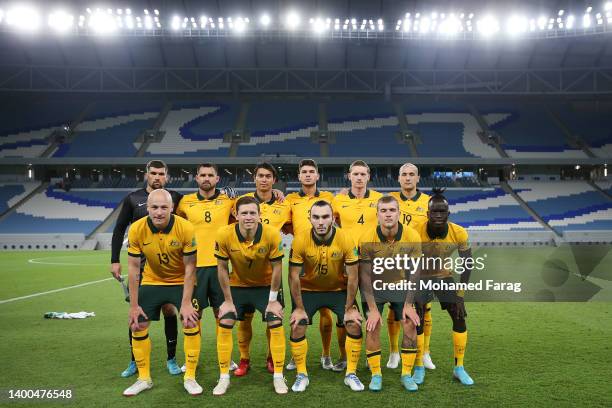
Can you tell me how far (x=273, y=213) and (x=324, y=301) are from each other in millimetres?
1383

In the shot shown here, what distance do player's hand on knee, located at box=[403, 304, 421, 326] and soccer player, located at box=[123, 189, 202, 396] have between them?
7.34 ft

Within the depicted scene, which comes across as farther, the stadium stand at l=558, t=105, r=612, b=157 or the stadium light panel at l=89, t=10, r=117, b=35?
the stadium stand at l=558, t=105, r=612, b=157

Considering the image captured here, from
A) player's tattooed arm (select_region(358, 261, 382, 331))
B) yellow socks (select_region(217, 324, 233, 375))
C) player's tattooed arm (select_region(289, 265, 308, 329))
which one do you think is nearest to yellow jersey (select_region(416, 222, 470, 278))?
player's tattooed arm (select_region(358, 261, 382, 331))

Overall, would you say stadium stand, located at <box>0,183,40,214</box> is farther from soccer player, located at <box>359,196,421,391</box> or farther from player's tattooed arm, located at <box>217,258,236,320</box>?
Answer: soccer player, located at <box>359,196,421,391</box>

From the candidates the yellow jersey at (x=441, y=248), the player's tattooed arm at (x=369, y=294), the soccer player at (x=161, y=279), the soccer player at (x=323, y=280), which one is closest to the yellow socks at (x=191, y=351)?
the soccer player at (x=161, y=279)

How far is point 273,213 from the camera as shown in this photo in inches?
239

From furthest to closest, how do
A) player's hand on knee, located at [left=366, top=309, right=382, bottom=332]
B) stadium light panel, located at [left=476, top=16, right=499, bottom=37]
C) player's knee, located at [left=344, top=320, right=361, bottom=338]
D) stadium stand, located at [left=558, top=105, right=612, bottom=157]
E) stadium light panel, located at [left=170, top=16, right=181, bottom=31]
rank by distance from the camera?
stadium stand, located at [left=558, top=105, right=612, bottom=157]
stadium light panel, located at [left=476, top=16, right=499, bottom=37]
stadium light panel, located at [left=170, top=16, right=181, bottom=31]
player's knee, located at [left=344, top=320, right=361, bottom=338]
player's hand on knee, located at [left=366, top=309, right=382, bottom=332]

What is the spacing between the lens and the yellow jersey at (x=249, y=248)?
514 centimetres

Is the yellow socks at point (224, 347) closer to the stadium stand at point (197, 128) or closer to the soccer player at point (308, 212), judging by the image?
the soccer player at point (308, 212)

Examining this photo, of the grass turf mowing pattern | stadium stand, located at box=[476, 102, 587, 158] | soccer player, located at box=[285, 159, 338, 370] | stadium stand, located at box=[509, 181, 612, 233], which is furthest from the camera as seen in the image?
stadium stand, located at box=[476, 102, 587, 158]

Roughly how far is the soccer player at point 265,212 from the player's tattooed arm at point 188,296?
87 cm

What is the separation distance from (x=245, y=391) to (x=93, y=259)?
18483 mm

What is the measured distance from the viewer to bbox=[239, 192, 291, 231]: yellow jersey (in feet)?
19.9

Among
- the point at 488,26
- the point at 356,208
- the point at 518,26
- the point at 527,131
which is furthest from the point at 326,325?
the point at 527,131
